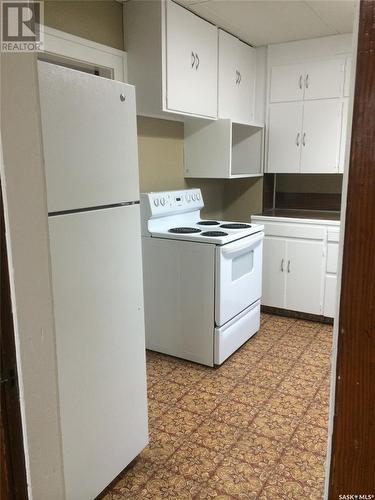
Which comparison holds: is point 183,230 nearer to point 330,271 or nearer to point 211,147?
point 211,147

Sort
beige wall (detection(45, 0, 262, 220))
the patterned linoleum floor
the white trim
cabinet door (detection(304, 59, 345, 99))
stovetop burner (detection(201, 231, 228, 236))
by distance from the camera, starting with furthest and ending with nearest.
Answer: cabinet door (detection(304, 59, 345, 99)) → stovetop burner (detection(201, 231, 228, 236)) → beige wall (detection(45, 0, 262, 220)) → the white trim → the patterned linoleum floor

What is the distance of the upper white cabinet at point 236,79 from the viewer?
3195 mm

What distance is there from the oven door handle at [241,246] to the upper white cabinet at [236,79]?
1032 millimetres

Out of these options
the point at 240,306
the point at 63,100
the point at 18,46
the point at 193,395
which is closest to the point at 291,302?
the point at 240,306

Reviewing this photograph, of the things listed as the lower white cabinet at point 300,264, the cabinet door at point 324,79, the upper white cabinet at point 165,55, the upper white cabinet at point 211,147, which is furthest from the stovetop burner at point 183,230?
the cabinet door at point 324,79

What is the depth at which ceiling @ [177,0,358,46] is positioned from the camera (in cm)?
263

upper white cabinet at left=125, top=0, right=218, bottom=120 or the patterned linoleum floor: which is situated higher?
upper white cabinet at left=125, top=0, right=218, bottom=120

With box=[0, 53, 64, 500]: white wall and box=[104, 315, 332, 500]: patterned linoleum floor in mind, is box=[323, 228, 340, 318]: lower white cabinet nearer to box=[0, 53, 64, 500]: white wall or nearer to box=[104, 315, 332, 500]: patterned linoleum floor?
box=[104, 315, 332, 500]: patterned linoleum floor

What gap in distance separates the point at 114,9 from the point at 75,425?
2.49 metres

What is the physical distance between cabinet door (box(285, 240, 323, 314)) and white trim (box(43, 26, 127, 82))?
1978 mm

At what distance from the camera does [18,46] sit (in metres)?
0.93

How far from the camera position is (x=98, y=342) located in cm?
160

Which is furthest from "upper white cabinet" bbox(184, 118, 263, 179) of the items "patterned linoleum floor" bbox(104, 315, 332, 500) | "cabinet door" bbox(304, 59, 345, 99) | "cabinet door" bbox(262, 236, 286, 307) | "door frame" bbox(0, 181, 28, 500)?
"door frame" bbox(0, 181, 28, 500)

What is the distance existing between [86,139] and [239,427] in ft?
5.45
